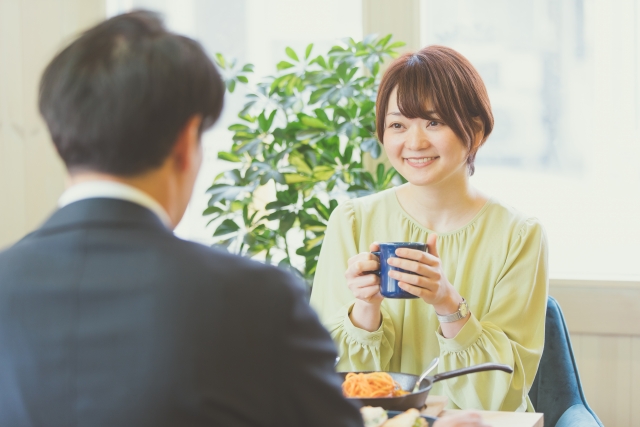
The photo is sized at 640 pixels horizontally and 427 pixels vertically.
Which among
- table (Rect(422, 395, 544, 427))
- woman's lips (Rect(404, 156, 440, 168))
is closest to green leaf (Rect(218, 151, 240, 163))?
woman's lips (Rect(404, 156, 440, 168))

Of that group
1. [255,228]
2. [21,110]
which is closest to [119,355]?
[255,228]

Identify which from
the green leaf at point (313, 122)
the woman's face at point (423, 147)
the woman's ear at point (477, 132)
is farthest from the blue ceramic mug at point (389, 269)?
the green leaf at point (313, 122)

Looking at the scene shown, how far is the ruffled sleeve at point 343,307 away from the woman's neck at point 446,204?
182 millimetres

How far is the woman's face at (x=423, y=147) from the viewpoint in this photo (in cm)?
179

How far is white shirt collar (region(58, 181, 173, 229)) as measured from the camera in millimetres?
770

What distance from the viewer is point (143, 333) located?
707 millimetres

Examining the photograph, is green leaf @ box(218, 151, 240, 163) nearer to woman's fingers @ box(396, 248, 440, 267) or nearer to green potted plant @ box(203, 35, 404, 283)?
green potted plant @ box(203, 35, 404, 283)

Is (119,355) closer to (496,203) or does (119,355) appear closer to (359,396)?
(359,396)

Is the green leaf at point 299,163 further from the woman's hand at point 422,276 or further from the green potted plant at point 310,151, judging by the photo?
the woman's hand at point 422,276

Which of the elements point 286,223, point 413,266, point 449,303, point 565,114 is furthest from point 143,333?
point 565,114

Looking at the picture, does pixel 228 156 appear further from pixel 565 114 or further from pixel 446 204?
pixel 565 114

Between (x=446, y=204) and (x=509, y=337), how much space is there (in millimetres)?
382

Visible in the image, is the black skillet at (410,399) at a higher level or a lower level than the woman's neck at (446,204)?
lower

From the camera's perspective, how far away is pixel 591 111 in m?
2.60
